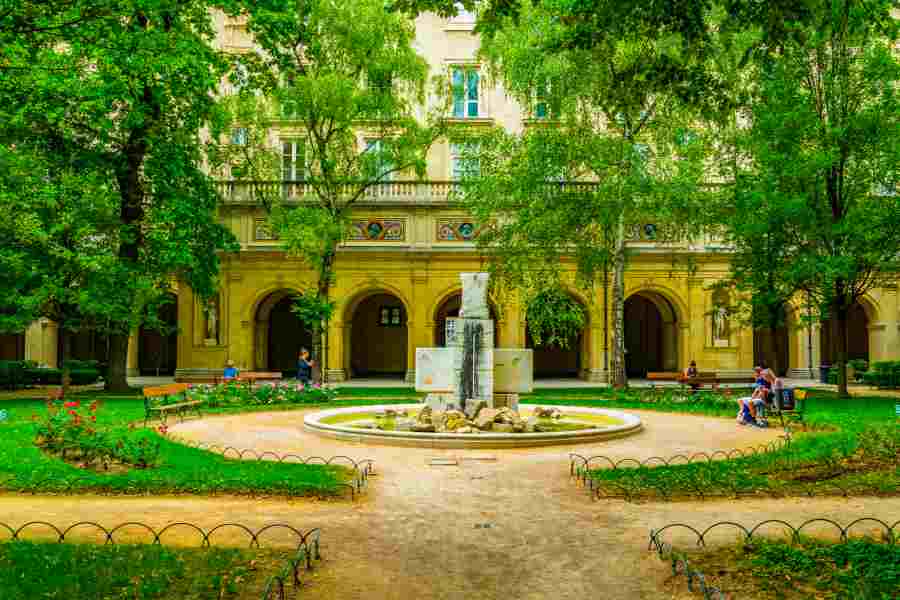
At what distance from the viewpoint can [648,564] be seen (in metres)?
5.34

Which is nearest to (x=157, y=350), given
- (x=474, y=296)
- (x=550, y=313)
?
(x=550, y=313)

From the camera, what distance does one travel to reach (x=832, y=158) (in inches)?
734

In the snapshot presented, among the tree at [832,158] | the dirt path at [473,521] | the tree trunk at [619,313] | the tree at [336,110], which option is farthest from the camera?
the tree trunk at [619,313]

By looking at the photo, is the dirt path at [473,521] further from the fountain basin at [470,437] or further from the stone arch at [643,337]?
the stone arch at [643,337]

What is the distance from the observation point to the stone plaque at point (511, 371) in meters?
14.9

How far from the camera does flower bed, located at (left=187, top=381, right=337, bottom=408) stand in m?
18.2

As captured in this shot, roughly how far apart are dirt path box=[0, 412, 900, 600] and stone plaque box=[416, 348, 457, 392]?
408cm

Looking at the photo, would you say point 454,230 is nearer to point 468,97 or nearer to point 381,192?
point 381,192

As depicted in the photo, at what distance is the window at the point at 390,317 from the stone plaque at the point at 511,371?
2110cm

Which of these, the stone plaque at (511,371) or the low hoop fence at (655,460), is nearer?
the low hoop fence at (655,460)

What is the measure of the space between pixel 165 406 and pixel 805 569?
1411 cm

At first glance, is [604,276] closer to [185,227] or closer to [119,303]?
[185,227]

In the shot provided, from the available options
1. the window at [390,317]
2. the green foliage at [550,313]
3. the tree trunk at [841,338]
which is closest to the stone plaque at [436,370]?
the green foliage at [550,313]

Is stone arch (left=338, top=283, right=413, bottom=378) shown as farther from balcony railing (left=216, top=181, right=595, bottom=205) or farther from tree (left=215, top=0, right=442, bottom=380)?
tree (left=215, top=0, right=442, bottom=380)
